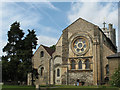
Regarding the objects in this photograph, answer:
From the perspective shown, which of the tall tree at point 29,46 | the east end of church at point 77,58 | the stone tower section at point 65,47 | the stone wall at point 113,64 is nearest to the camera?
the stone wall at point 113,64

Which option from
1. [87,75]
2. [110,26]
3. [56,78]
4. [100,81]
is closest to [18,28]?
[56,78]

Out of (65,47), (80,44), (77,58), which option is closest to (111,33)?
(80,44)

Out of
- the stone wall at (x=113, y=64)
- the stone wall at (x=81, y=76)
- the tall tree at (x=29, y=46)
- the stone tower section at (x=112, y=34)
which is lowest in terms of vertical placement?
the stone wall at (x=81, y=76)

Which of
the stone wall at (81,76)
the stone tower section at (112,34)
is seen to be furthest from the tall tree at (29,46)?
the stone tower section at (112,34)

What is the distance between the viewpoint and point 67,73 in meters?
42.7

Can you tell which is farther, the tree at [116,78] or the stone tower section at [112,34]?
the stone tower section at [112,34]

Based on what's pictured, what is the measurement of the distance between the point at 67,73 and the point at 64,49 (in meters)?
5.72

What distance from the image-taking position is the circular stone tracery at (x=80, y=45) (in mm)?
41906

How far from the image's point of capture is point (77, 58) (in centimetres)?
4219

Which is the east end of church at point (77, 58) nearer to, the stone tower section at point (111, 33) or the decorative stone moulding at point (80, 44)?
the decorative stone moulding at point (80, 44)

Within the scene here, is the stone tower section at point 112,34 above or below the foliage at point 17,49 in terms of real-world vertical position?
above

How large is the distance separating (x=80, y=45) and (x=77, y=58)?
3106 mm

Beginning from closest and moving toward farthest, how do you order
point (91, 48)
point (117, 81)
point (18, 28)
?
point (117, 81), point (18, 28), point (91, 48)

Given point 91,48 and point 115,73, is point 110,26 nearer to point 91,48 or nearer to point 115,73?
point 91,48
